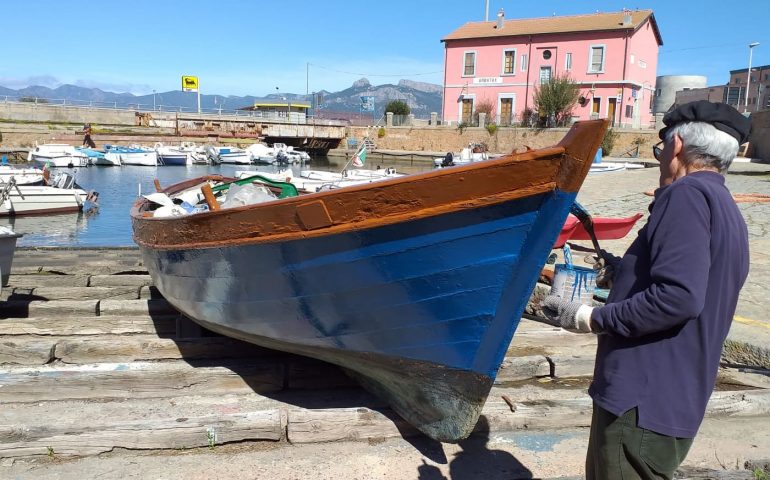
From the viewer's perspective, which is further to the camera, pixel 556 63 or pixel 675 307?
pixel 556 63

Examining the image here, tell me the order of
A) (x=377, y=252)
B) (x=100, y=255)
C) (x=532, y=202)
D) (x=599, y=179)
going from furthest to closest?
(x=599, y=179) < (x=100, y=255) < (x=377, y=252) < (x=532, y=202)

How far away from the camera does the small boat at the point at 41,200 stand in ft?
63.0

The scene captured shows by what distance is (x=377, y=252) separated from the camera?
325 centimetres

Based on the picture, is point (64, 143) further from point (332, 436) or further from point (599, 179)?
point (332, 436)

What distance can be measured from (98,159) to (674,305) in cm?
4179

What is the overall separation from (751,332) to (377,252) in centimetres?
366

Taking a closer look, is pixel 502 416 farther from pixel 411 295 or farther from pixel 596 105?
pixel 596 105

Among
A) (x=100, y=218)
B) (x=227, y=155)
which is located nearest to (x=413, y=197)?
(x=100, y=218)

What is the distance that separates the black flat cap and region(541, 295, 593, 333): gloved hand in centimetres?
69

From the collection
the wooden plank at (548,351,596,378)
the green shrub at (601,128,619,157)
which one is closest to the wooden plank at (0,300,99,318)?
the wooden plank at (548,351,596,378)

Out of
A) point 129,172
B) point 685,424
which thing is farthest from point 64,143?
point 685,424

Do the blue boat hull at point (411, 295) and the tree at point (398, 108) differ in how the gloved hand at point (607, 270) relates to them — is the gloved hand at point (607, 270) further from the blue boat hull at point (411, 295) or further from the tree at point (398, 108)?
the tree at point (398, 108)

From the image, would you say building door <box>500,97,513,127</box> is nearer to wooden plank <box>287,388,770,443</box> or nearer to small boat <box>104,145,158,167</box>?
small boat <box>104,145,158,167</box>

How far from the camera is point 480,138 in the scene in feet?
145
